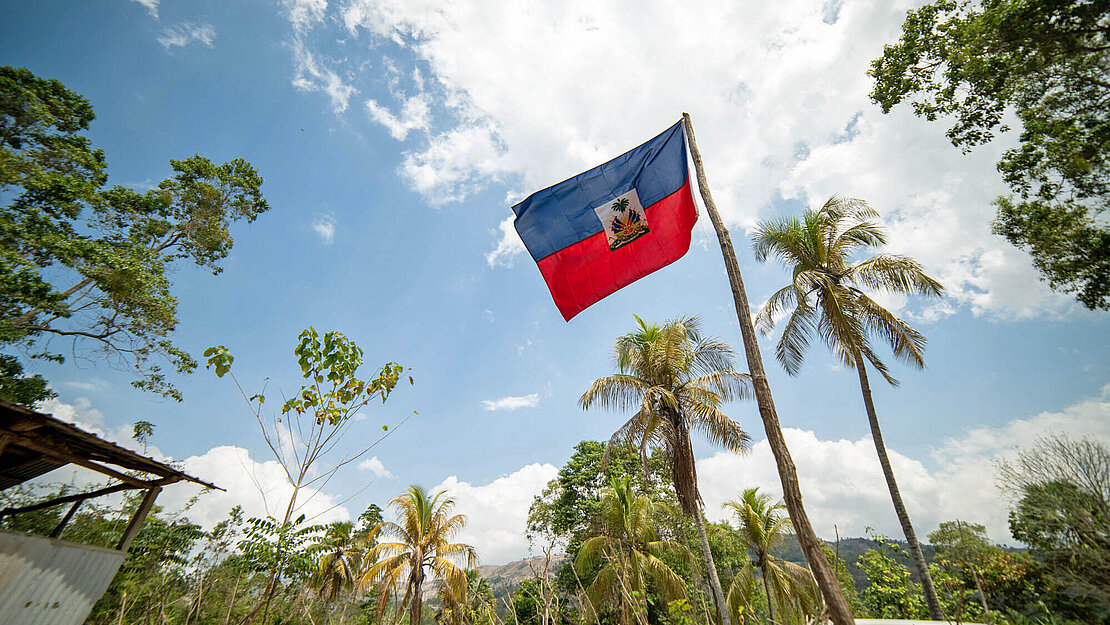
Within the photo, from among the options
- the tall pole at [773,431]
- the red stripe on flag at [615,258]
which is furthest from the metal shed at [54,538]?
the tall pole at [773,431]

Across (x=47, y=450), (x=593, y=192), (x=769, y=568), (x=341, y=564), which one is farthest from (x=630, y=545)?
(x=47, y=450)

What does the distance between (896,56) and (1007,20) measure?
1889 millimetres

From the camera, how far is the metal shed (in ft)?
16.4

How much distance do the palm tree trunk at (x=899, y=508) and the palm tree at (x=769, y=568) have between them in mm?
3409

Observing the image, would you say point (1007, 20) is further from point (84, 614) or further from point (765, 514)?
point (84, 614)

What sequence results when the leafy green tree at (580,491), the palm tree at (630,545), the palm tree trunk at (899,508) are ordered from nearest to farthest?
the palm tree trunk at (899,508) → the palm tree at (630,545) → the leafy green tree at (580,491)

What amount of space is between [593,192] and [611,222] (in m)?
0.53

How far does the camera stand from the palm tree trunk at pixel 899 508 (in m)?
10.1

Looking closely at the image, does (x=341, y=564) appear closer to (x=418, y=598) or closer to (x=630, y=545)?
(x=418, y=598)

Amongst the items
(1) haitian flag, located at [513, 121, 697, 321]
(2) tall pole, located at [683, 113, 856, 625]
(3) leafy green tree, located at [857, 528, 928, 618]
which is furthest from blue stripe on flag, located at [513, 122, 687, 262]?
(3) leafy green tree, located at [857, 528, 928, 618]

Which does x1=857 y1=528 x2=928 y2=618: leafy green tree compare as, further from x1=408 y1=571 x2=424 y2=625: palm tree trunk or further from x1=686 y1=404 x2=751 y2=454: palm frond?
x1=408 y1=571 x2=424 y2=625: palm tree trunk

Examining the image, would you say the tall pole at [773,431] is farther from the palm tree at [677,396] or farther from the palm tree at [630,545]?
the palm tree at [630,545]

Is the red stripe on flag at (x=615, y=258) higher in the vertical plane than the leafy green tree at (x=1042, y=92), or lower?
lower

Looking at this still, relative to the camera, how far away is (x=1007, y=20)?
951 cm
